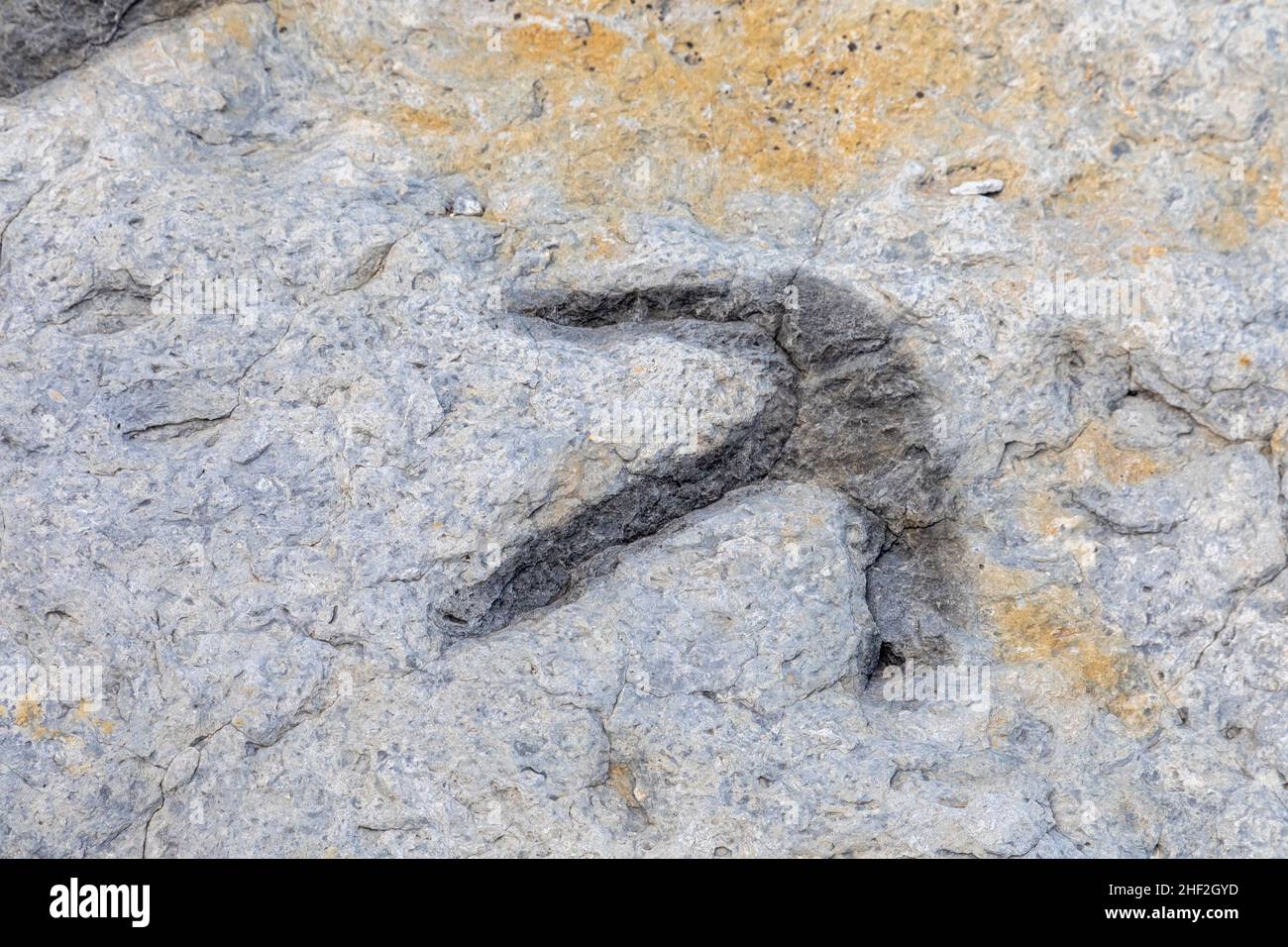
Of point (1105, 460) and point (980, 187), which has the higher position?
point (980, 187)

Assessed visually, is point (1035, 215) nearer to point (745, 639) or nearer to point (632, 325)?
point (632, 325)

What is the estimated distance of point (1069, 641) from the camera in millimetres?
3361

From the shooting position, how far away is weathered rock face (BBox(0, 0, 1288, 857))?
319 cm

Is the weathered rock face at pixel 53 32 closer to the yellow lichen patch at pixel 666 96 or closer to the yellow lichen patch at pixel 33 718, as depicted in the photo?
the yellow lichen patch at pixel 666 96

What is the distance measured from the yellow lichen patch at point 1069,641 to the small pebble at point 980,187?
3.86 feet

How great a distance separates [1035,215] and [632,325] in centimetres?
131

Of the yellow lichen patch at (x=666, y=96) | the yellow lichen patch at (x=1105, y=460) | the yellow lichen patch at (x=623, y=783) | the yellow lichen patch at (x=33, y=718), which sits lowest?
the yellow lichen patch at (x=623, y=783)

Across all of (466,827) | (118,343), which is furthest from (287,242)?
(466,827)

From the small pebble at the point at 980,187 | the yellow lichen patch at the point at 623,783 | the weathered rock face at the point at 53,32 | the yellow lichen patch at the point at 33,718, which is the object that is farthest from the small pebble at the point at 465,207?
the yellow lichen patch at the point at 33,718

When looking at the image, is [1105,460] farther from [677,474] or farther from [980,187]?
[677,474]

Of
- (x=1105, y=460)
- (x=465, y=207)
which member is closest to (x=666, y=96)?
(x=465, y=207)

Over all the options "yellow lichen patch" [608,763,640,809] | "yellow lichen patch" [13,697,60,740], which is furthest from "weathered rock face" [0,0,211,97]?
"yellow lichen patch" [608,763,640,809]

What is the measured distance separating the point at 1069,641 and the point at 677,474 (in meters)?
1.29

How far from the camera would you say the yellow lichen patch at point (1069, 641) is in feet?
10.8
